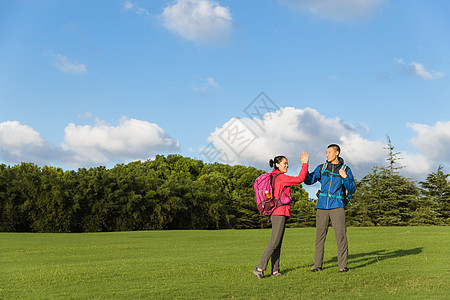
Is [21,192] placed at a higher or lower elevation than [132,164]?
lower

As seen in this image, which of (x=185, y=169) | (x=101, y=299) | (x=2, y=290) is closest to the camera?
(x=101, y=299)

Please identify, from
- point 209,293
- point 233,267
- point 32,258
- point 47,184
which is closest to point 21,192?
point 47,184

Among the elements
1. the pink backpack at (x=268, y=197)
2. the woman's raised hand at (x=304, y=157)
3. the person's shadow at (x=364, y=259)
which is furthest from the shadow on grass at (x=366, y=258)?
the woman's raised hand at (x=304, y=157)

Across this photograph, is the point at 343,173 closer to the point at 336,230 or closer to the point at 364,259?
the point at 336,230

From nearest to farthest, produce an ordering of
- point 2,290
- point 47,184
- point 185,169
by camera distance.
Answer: point 2,290 < point 47,184 < point 185,169

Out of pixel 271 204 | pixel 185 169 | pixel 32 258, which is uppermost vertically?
pixel 185 169

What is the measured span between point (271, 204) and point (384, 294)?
2.47m

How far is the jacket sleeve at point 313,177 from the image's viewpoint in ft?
28.5

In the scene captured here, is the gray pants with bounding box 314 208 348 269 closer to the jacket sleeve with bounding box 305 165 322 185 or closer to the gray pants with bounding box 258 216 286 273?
the jacket sleeve with bounding box 305 165 322 185

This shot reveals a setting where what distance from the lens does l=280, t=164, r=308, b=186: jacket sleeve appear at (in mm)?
8273

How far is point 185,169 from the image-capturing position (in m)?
66.3

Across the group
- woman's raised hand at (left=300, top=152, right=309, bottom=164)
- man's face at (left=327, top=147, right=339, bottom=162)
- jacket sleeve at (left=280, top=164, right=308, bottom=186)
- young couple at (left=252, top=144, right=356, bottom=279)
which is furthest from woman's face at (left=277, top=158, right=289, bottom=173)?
man's face at (left=327, top=147, right=339, bottom=162)

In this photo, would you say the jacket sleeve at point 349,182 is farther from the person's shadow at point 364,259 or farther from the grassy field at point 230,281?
the person's shadow at point 364,259

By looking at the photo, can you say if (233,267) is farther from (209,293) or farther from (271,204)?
(209,293)
